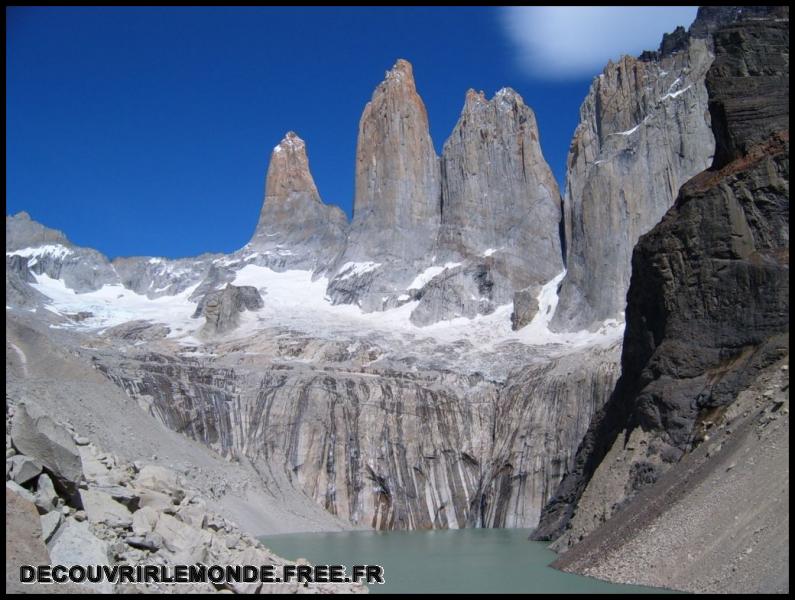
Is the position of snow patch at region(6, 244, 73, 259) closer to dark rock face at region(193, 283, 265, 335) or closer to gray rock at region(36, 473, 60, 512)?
dark rock face at region(193, 283, 265, 335)

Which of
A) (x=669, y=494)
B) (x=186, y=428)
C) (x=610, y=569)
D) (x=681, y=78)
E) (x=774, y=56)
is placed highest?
(x=681, y=78)

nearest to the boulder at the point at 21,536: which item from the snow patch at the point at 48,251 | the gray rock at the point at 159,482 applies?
the gray rock at the point at 159,482

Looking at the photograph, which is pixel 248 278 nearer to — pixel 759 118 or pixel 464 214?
pixel 464 214

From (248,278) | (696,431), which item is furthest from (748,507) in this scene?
(248,278)

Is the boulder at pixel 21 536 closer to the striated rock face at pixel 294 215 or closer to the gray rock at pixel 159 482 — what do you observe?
the gray rock at pixel 159 482

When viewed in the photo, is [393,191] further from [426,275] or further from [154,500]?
[154,500]

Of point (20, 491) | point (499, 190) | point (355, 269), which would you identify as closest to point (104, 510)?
point (20, 491)
